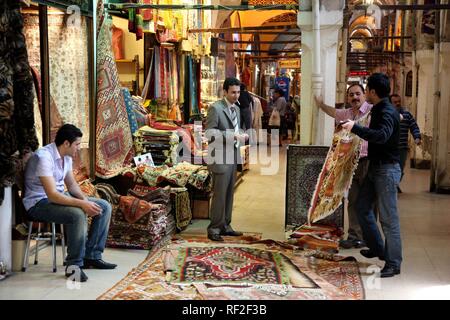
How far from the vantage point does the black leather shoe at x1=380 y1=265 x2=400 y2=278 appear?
19.0ft

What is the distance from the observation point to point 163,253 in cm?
645

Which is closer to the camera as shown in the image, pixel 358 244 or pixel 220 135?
pixel 358 244

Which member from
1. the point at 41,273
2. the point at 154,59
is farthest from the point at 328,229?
the point at 154,59

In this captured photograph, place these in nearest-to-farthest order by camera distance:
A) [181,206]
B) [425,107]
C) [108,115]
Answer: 1. [181,206]
2. [108,115]
3. [425,107]

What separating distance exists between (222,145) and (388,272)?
2.20m

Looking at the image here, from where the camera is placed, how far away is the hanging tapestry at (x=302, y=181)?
7.38 metres

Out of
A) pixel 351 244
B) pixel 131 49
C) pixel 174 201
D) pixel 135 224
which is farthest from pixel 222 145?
pixel 131 49

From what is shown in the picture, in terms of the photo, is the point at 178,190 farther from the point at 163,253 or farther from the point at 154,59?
the point at 154,59

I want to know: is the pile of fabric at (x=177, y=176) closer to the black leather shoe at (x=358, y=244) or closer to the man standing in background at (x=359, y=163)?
the man standing in background at (x=359, y=163)

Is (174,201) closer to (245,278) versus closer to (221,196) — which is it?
(221,196)

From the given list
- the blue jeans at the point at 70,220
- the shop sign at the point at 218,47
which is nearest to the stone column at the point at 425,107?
the shop sign at the point at 218,47

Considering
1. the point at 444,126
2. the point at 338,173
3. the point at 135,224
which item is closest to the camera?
the point at 338,173

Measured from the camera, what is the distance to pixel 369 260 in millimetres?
6418

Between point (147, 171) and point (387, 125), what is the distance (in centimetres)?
315
